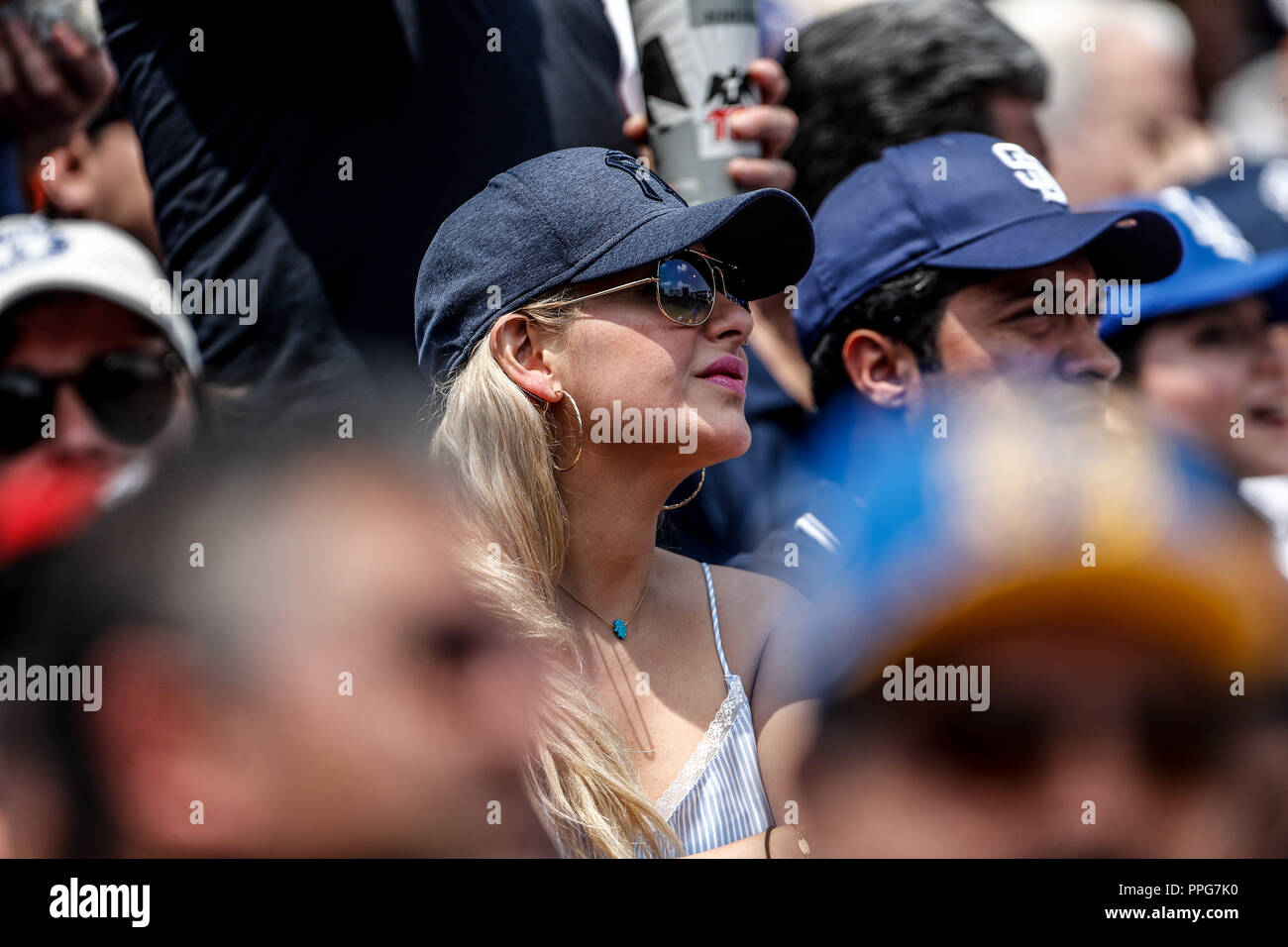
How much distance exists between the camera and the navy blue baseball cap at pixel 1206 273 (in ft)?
8.13

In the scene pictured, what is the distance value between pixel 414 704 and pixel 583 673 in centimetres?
25

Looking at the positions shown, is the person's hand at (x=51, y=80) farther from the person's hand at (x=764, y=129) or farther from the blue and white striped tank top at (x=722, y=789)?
the blue and white striped tank top at (x=722, y=789)

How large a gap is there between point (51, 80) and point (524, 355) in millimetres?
1710

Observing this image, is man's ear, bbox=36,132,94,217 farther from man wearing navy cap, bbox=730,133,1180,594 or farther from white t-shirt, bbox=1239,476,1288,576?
white t-shirt, bbox=1239,476,1288,576

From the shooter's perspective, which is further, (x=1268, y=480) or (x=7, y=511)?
(x=1268, y=480)

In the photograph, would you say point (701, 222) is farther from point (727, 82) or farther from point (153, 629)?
point (153, 629)

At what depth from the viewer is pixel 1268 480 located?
257cm

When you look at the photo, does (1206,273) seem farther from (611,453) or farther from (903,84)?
(611,453)

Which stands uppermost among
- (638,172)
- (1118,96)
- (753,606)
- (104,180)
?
(1118,96)

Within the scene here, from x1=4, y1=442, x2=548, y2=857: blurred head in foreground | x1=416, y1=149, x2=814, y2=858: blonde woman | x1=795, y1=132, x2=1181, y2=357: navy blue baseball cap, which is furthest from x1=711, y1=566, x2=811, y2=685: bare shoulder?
x1=795, y1=132, x2=1181, y2=357: navy blue baseball cap

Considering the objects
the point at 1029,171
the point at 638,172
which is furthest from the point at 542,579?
the point at 1029,171

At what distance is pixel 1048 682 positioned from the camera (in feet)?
6.95

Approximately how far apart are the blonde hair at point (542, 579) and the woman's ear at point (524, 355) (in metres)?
0.01
